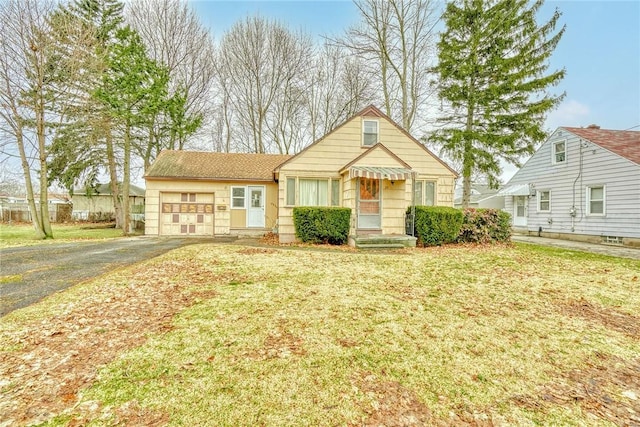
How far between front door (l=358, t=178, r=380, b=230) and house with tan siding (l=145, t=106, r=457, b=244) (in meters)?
0.04

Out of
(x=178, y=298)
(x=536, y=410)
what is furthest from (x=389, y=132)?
(x=536, y=410)

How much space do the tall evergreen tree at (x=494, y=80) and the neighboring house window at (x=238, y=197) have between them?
11.7 m

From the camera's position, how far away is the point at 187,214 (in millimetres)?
14430

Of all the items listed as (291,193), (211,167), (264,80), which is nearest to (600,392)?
(291,193)

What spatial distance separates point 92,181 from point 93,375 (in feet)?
66.4

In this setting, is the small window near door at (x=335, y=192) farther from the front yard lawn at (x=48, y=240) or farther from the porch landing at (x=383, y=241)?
the front yard lawn at (x=48, y=240)

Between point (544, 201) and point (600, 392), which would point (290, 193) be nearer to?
→ point (600, 392)

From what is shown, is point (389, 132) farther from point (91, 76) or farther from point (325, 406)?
point (91, 76)

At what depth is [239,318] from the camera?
3975 millimetres

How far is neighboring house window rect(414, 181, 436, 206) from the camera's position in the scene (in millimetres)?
12945

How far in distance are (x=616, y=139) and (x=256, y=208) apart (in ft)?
57.8

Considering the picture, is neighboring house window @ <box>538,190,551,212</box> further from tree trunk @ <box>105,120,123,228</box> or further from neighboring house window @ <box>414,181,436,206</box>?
tree trunk @ <box>105,120,123,228</box>

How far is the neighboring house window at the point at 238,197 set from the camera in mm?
14680

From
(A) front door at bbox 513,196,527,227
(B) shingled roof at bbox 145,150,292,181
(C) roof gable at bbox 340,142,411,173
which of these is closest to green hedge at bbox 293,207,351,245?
(C) roof gable at bbox 340,142,411,173
